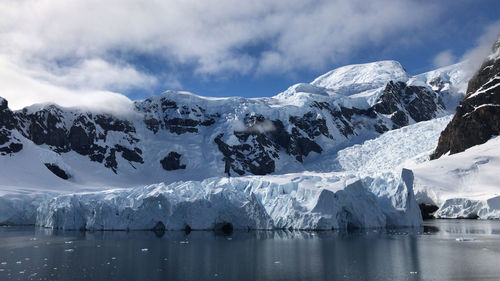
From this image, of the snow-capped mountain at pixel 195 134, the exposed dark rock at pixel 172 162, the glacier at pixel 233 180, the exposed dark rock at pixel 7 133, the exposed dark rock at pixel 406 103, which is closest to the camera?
the glacier at pixel 233 180

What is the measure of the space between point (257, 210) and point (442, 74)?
170 meters

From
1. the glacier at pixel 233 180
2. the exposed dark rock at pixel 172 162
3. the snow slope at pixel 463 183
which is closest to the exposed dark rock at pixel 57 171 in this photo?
the glacier at pixel 233 180

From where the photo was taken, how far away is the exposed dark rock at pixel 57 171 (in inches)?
3292

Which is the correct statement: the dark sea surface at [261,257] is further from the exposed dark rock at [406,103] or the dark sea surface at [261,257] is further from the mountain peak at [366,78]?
the mountain peak at [366,78]

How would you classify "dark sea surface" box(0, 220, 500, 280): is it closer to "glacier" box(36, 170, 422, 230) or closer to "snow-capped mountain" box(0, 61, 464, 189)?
"glacier" box(36, 170, 422, 230)

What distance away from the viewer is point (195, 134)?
120m

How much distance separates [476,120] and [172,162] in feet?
198

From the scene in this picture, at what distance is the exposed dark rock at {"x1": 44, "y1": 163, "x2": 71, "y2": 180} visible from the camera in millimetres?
83625

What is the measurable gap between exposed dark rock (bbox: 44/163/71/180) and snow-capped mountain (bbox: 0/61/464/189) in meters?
0.17

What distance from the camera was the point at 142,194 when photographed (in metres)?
41.9

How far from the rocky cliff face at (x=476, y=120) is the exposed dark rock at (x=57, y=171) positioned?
61.2 metres

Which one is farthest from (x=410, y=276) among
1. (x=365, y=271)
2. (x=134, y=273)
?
(x=134, y=273)

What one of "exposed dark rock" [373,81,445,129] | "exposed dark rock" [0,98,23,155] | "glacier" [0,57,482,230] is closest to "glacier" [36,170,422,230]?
"glacier" [0,57,482,230]

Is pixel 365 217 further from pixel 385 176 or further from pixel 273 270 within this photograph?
pixel 273 270
